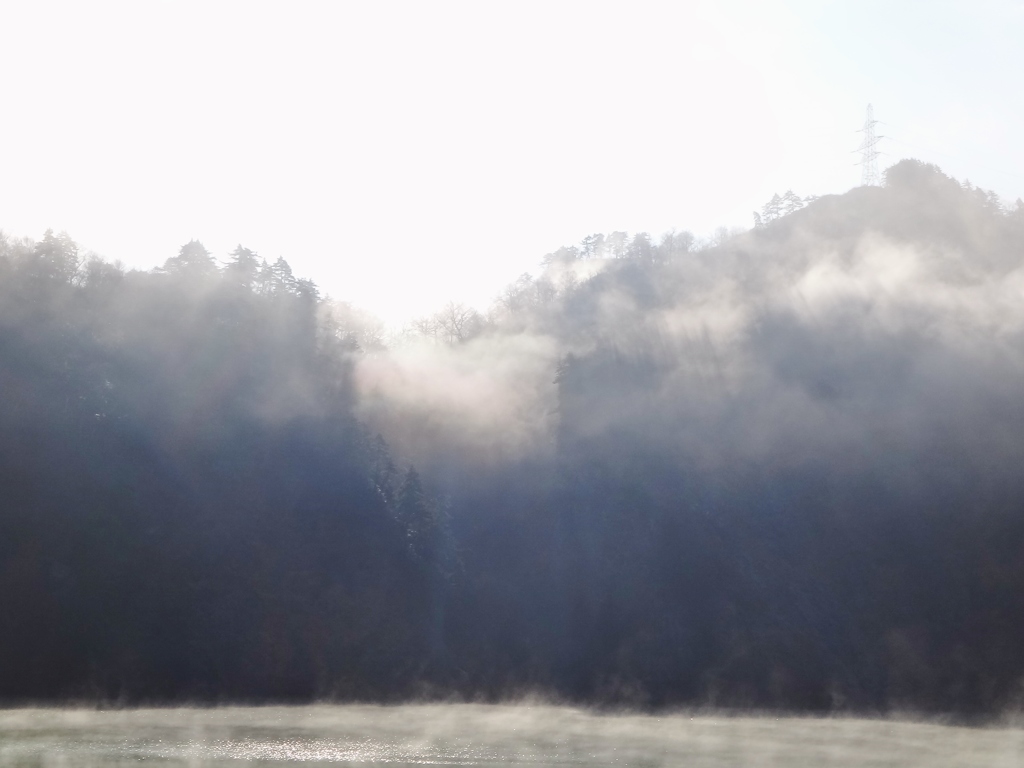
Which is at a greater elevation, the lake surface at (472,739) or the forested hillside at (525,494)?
the forested hillside at (525,494)

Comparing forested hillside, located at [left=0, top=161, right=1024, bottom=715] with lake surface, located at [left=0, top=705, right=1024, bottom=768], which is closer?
lake surface, located at [left=0, top=705, right=1024, bottom=768]

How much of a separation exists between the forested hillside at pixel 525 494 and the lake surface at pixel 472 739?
284cm

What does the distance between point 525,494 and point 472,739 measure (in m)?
19.0

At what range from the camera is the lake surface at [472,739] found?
2459cm

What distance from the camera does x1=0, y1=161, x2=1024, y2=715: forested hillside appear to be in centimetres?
3750


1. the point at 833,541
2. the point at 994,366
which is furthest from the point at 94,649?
the point at 994,366

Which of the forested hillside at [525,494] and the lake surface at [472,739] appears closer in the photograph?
the lake surface at [472,739]

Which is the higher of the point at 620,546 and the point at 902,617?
the point at 620,546

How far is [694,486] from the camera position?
4559 centimetres

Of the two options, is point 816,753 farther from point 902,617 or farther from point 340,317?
point 340,317

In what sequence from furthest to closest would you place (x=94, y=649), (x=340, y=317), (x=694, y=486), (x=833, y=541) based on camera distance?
(x=340, y=317), (x=694, y=486), (x=833, y=541), (x=94, y=649)

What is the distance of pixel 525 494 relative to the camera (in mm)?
46625

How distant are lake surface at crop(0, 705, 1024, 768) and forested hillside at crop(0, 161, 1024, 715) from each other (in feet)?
9.32

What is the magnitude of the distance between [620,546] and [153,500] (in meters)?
19.6
